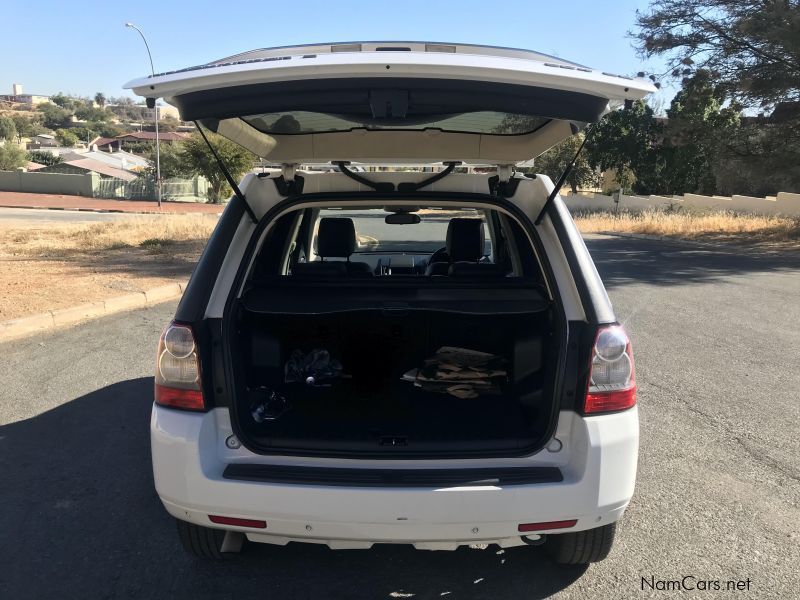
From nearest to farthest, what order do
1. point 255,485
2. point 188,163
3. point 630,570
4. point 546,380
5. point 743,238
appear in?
point 255,485 → point 546,380 → point 630,570 → point 743,238 → point 188,163

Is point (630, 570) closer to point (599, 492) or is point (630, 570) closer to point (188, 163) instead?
point (599, 492)

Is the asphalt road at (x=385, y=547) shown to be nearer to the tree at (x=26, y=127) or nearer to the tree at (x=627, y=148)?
the tree at (x=627, y=148)

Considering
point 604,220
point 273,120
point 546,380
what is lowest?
point 604,220

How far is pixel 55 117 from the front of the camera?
14900 centimetres

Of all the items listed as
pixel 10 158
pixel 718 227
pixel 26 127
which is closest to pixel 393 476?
pixel 718 227

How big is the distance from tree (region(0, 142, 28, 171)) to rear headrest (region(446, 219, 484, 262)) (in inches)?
2795

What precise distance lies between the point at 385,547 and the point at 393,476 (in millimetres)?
892

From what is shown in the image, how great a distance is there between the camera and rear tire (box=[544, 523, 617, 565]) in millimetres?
2744

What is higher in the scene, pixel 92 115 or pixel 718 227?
pixel 92 115

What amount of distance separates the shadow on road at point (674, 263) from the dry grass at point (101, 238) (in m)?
9.82

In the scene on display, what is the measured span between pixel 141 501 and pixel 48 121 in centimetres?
16602

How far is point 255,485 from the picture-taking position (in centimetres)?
239

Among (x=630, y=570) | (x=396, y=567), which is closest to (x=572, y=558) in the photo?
(x=630, y=570)

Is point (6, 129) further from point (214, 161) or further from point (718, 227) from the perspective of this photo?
point (718, 227)
